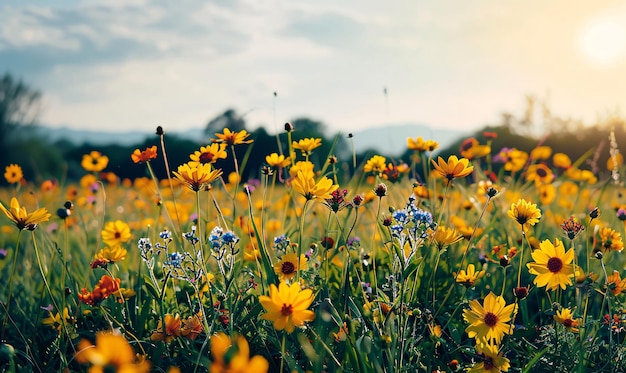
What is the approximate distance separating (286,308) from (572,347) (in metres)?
0.85

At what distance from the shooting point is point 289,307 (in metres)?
1.08

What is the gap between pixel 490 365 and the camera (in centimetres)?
136

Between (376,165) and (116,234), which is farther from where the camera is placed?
(116,234)

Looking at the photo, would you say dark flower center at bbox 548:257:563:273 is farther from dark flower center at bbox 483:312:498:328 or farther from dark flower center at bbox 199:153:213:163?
dark flower center at bbox 199:153:213:163

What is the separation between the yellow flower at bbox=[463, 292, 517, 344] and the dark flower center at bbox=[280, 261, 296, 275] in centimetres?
46

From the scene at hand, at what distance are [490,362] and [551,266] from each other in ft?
1.04

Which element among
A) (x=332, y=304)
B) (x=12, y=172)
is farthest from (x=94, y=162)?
(x=332, y=304)

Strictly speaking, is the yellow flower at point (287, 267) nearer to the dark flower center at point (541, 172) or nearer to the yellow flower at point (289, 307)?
the yellow flower at point (289, 307)

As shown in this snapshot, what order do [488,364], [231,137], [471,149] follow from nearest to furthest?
1. [488,364]
2. [231,137]
3. [471,149]

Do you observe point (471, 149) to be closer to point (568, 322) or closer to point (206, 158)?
point (568, 322)

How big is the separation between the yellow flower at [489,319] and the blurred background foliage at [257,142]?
87 centimetres

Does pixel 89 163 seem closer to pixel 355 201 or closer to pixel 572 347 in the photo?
Answer: pixel 355 201

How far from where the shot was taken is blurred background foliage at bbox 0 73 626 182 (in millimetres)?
2676

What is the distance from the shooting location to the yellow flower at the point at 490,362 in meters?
1.35
